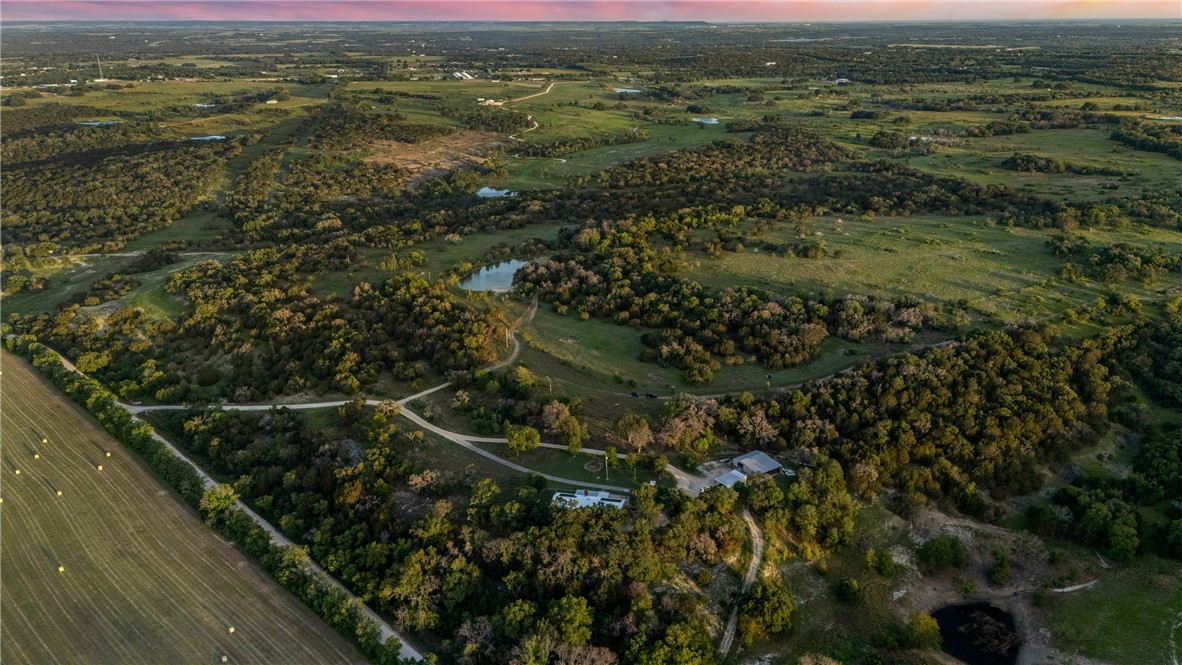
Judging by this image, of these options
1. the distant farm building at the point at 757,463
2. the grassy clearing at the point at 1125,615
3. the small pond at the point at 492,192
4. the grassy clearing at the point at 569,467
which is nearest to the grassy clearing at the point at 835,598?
the distant farm building at the point at 757,463

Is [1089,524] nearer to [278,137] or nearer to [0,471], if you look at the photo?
[0,471]

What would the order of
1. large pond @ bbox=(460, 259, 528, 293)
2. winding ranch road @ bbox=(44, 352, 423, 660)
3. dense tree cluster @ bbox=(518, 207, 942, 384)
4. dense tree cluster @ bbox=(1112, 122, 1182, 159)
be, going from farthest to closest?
dense tree cluster @ bbox=(1112, 122, 1182, 159), large pond @ bbox=(460, 259, 528, 293), dense tree cluster @ bbox=(518, 207, 942, 384), winding ranch road @ bbox=(44, 352, 423, 660)

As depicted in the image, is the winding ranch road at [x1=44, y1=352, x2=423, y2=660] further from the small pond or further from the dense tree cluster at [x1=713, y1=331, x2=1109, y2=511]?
the small pond

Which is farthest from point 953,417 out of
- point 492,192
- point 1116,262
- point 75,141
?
point 75,141

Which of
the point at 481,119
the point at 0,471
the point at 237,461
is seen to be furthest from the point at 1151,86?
the point at 0,471

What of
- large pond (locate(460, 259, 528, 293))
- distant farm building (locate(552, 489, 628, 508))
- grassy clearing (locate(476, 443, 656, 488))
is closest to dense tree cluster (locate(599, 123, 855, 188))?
large pond (locate(460, 259, 528, 293))

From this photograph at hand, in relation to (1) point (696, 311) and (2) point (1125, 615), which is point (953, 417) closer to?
(2) point (1125, 615)

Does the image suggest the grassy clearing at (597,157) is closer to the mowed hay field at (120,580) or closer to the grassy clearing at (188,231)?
the grassy clearing at (188,231)
